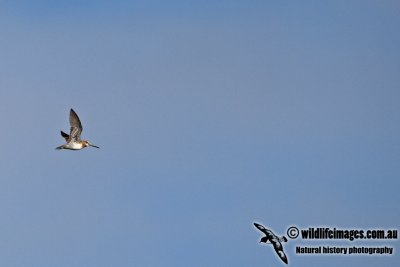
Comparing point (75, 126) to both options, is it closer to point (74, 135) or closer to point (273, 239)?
point (74, 135)

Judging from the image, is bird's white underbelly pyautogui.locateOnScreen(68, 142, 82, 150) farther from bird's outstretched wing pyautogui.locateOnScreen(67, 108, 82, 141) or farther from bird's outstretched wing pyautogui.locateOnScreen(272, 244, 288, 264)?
bird's outstretched wing pyautogui.locateOnScreen(272, 244, 288, 264)

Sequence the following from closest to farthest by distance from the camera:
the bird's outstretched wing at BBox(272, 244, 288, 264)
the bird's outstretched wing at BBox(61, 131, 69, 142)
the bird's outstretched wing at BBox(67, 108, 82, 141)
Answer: the bird's outstretched wing at BBox(272, 244, 288, 264) < the bird's outstretched wing at BBox(67, 108, 82, 141) < the bird's outstretched wing at BBox(61, 131, 69, 142)

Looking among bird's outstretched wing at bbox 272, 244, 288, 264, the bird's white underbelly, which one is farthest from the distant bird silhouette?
the bird's white underbelly

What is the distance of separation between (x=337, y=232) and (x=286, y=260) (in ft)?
26.3

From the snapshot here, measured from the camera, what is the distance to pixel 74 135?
95.7 m

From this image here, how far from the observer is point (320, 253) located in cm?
9631

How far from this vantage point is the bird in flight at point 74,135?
95562 millimetres

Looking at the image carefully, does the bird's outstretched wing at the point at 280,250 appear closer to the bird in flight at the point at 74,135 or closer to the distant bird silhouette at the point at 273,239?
the distant bird silhouette at the point at 273,239

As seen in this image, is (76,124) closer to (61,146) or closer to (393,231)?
(61,146)

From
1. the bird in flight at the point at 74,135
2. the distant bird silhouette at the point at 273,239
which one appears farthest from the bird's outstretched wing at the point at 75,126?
the distant bird silhouette at the point at 273,239

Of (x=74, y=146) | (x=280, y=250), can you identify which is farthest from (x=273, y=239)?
(x=74, y=146)

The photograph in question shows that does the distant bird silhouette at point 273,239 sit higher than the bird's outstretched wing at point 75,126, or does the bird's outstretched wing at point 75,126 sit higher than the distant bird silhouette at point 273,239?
the bird's outstretched wing at point 75,126

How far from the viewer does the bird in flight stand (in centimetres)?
9556

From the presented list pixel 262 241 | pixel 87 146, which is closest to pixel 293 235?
pixel 262 241
